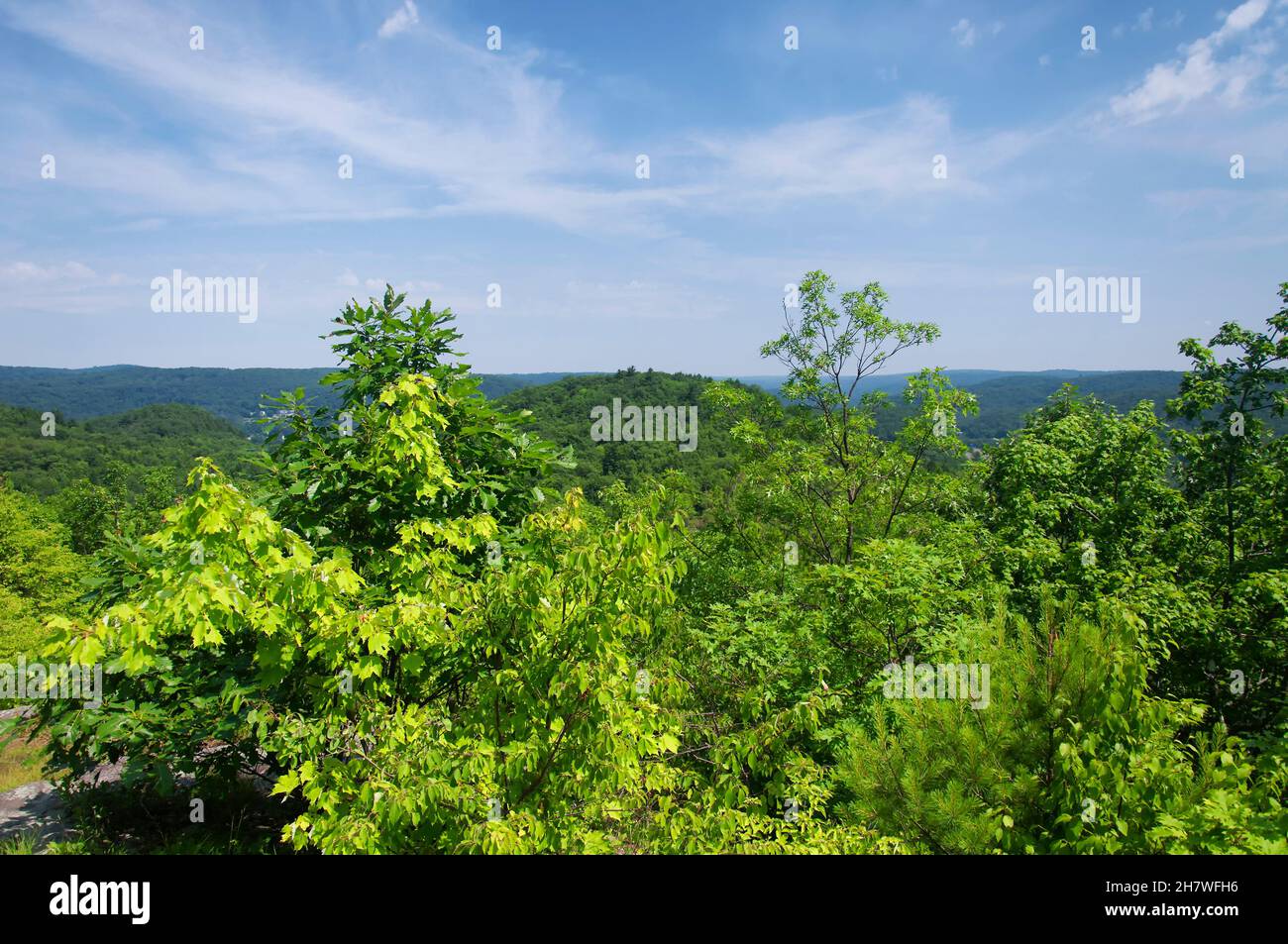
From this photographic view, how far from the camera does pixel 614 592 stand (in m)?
4.12

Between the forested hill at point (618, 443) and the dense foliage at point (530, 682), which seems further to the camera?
the forested hill at point (618, 443)

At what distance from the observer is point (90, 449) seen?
12462 centimetres

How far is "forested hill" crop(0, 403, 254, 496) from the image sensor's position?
106 meters

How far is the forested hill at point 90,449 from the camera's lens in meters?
106
